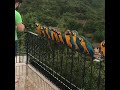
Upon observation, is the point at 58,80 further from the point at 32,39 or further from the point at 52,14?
the point at 52,14

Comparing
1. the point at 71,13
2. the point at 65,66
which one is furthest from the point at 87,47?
the point at 71,13

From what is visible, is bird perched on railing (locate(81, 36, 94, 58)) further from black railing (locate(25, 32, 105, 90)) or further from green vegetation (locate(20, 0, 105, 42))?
green vegetation (locate(20, 0, 105, 42))

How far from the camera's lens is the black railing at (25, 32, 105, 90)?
7.55 ft

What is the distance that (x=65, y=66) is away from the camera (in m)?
2.77

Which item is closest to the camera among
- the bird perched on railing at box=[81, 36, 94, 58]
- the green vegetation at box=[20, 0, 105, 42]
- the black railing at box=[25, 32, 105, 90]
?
the bird perched on railing at box=[81, 36, 94, 58]

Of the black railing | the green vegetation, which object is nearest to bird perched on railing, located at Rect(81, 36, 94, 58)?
the black railing

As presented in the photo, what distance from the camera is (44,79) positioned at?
10.2 ft

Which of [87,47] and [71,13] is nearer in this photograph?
[87,47]

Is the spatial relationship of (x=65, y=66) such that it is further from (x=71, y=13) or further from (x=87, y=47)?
(x=71, y=13)

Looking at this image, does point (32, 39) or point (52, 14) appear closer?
point (32, 39)

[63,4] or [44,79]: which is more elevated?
[63,4]
